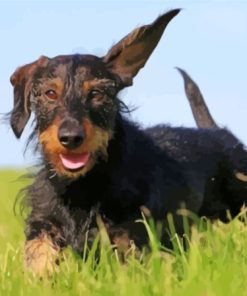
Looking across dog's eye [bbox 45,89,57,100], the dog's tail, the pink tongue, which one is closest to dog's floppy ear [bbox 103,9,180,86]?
dog's eye [bbox 45,89,57,100]

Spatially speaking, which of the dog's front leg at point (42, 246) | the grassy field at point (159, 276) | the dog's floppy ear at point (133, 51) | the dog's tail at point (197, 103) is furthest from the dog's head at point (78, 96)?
the dog's tail at point (197, 103)

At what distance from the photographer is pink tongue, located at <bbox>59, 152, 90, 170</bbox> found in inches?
214

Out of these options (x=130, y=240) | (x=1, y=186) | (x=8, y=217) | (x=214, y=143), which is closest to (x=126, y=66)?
(x=130, y=240)

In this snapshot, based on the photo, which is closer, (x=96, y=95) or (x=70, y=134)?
(x=70, y=134)

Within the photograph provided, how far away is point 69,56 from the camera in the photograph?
5.87 m

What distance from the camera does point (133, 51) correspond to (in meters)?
6.15

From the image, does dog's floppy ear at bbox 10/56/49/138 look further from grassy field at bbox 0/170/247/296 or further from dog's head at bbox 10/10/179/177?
grassy field at bbox 0/170/247/296

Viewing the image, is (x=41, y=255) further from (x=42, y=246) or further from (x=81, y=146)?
(x=81, y=146)

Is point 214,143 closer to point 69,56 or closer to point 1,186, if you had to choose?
point 69,56

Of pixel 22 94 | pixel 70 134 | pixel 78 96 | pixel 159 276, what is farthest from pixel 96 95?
pixel 159 276

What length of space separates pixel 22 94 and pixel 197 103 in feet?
9.85

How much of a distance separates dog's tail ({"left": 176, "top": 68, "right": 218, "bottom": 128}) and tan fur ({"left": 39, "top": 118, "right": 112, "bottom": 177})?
316cm

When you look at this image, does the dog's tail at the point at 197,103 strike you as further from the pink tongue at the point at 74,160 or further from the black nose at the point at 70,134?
the black nose at the point at 70,134

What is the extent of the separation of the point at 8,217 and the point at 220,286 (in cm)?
629
